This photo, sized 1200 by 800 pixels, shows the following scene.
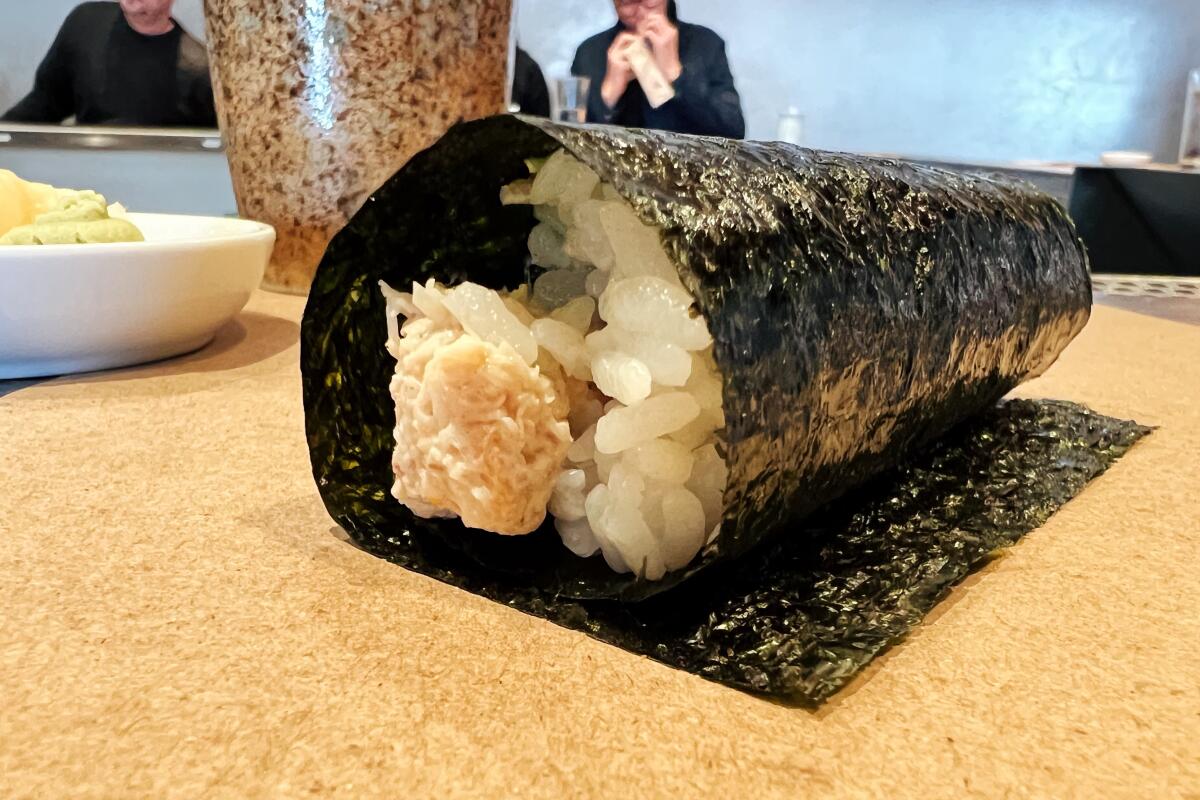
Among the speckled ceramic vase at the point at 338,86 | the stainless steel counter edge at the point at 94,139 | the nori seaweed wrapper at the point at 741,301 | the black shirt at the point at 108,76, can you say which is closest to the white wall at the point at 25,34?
the black shirt at the point at 108,76

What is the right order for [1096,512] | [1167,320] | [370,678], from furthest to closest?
[1167,320] < [1096,512] < [370,678]

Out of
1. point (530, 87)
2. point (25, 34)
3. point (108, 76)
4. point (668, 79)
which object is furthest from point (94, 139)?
point (668, 79)

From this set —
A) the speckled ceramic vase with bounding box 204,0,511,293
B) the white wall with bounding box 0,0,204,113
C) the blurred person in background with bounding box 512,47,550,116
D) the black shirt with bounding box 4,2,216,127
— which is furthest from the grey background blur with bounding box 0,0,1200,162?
the speckled ceramic vase with bounding box 204,0,511,293

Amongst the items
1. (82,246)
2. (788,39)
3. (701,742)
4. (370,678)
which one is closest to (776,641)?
(701,742)

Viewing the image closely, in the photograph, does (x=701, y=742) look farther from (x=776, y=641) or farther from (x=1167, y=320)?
(x=1167, y=320)

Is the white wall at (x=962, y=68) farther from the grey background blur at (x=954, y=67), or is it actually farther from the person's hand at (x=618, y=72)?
the person's hand at (x=618, y=72)

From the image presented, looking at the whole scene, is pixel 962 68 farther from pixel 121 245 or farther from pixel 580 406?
pixel 580 406
